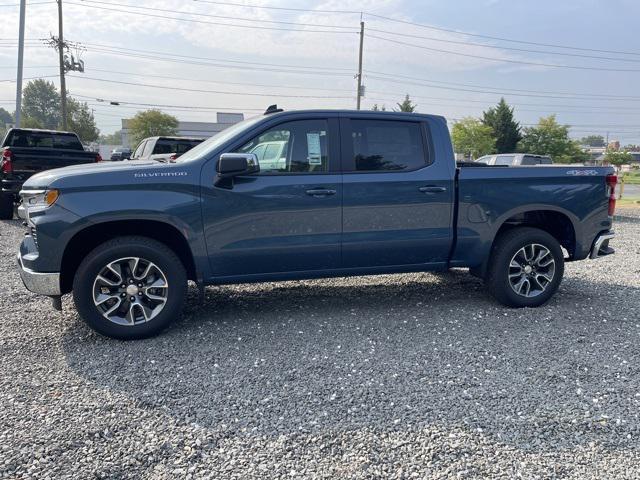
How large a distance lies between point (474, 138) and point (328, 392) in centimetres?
4690

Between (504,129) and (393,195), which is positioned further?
(504,129)

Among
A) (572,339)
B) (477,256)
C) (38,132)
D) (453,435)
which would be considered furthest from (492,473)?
(38,132)

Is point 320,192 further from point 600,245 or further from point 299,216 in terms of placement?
point 600,245

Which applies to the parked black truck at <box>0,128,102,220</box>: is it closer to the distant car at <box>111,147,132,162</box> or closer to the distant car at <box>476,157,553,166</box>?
the distant car at <box>476,157,553,166</box>

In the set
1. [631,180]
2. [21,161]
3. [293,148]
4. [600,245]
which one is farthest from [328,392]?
[631,180]

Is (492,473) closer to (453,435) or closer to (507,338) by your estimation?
(453,435)

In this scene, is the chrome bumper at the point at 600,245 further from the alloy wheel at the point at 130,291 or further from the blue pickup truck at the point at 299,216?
the alloy wheel at the point at 130,291

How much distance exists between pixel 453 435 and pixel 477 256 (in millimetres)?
2563

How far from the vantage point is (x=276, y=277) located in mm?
4559

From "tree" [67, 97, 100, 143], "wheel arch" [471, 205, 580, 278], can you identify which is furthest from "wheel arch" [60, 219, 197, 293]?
"tree" [67, 97, 100, 143]

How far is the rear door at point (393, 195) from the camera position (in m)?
4.63

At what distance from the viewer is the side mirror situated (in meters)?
4.07

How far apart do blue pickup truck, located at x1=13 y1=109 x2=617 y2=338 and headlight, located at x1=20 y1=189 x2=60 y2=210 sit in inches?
0.6

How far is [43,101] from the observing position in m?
114
